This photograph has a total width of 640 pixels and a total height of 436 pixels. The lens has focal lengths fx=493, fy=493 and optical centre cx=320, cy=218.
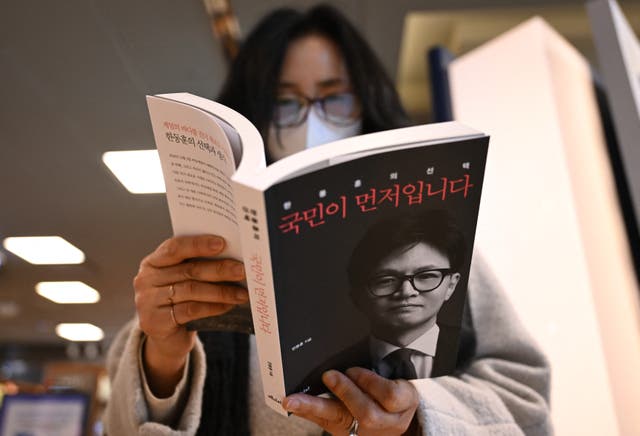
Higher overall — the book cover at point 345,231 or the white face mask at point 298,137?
the white face mask at point 298,137

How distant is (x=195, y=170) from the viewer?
1.43 ft

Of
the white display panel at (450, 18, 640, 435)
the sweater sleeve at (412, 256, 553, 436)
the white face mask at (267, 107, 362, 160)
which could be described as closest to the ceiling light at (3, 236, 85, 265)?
the white face mask at (267, 107, 362, 160)

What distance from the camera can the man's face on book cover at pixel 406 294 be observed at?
0.43 m

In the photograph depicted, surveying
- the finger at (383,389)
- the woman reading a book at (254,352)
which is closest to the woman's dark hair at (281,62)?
the woman reading a book at (254,352)

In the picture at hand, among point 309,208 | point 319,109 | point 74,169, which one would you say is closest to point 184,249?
point 309,208

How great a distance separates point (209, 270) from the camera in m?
0.44

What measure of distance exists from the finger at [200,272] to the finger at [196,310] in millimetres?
27

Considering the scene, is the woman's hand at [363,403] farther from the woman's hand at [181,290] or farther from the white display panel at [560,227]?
the white display panel at [560,227]

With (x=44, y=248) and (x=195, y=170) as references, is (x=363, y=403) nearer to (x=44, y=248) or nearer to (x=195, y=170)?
(x=195, y=170)

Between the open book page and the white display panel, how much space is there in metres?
0.52

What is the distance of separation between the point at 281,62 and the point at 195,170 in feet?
1.64

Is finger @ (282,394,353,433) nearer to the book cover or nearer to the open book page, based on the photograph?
the book cover

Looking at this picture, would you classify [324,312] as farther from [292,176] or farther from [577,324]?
[577,324]

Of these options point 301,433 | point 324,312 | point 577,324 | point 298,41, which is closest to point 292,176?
point 324,312
